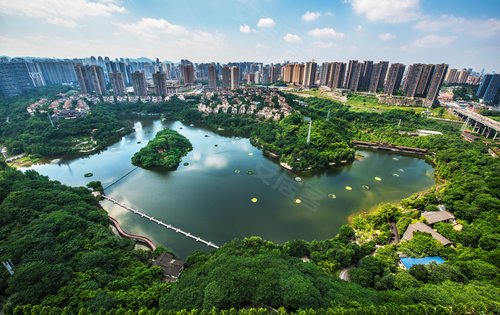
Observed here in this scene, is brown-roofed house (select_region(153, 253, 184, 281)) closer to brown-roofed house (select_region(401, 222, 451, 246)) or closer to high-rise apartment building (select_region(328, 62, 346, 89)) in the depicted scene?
brown-roofed house (select_region(401, 222, 451, 246))

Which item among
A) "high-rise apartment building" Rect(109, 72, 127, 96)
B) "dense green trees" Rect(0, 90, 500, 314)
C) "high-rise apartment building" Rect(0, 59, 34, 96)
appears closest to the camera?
"dense green trees" Rect(0, 90, 500, 314)

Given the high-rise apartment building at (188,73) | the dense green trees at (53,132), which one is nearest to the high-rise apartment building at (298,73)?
the high-rise apartment building at (188,73)

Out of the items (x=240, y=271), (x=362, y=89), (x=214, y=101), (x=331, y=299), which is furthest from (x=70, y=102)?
(x=362, y=89)

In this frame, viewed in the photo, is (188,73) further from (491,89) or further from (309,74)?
(491,89)

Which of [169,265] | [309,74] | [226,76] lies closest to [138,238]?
[169,265]

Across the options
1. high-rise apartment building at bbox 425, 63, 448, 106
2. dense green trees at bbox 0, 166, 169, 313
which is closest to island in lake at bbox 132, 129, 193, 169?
dense green trees at bbox 0, 166, 169, 313

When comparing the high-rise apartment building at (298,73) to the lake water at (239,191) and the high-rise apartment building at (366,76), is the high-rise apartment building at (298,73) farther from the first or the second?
the lake water at (239,191)
